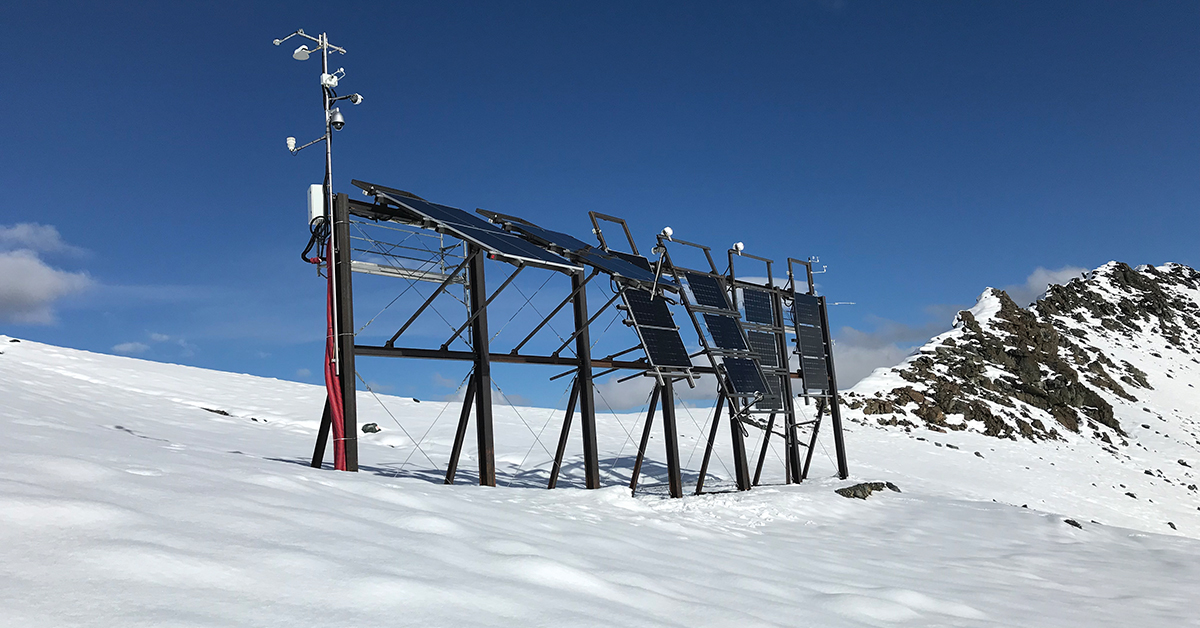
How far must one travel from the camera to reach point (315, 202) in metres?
12.6

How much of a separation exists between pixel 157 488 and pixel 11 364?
21.0 meters

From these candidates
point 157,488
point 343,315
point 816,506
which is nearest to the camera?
point 157,488

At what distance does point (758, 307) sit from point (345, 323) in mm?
13310

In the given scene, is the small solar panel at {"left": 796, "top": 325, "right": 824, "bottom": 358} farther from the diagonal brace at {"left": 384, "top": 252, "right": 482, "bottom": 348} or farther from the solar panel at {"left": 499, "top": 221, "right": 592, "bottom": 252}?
the diagonal brace at {"left": 384, "top": 252, "right": 482, "bottom": 348}

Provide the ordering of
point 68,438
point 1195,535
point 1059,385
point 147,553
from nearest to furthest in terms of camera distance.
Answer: point 147,553
point 68,438
point 1195,535
point 1059,385

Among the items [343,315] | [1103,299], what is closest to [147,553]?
[343,315]

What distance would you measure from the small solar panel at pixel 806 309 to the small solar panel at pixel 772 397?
323cm

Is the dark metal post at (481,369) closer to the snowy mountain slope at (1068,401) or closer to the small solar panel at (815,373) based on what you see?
the small solar panel at (815,373)

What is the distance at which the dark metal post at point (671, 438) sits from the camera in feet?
51.0

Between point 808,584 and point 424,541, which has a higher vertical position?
point 424,541

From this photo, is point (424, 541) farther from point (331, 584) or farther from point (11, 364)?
point (11, 364)

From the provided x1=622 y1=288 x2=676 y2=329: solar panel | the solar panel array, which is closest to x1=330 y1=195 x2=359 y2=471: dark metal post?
x1=622 y1=288 x2=676 y2=329: solar panel

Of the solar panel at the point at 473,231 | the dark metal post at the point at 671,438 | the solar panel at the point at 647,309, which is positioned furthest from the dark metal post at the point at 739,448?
the solar panel at the point at 473,231

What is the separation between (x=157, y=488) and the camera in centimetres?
612
